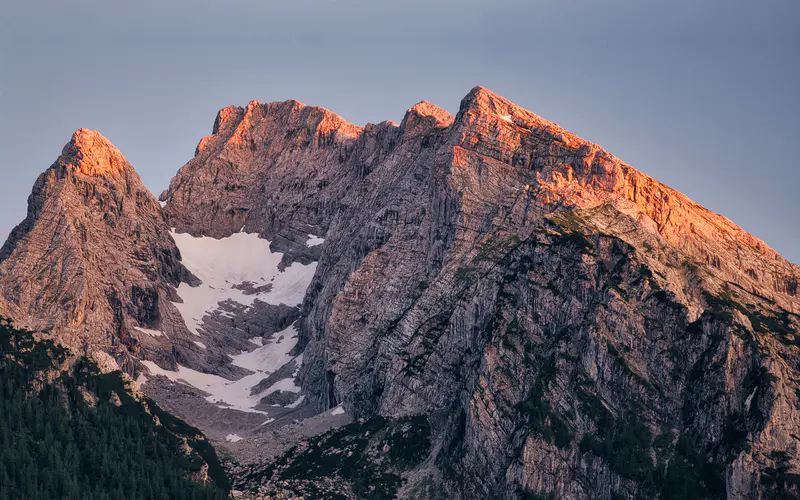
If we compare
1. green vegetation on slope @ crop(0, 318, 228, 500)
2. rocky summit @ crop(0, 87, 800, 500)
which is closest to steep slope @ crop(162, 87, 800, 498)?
rocky summit @ crop(0, 87, 800, 500)

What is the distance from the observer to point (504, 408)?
155250 mm

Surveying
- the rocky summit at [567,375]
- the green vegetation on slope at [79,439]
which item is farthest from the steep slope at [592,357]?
the green vegetation on slope at [79,439]

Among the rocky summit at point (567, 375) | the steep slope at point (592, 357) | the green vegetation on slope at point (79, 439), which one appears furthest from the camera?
the green vegetation on slope at point (79, 439)

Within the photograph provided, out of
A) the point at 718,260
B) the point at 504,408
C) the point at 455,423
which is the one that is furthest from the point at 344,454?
the point at 718,260

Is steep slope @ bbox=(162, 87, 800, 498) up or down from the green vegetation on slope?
up

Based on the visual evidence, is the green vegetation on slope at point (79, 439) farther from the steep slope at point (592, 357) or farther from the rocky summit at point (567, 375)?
the steep slope at point (592, 357)

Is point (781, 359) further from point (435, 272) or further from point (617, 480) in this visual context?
point (435, 272)

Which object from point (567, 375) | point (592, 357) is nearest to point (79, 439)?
point (567, 375)

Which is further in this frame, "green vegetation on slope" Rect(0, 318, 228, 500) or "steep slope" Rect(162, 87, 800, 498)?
"green vegetation on slope" Rect(0, 318, 228, 500)

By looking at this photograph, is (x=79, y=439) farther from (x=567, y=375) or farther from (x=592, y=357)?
(x=592, y=357)

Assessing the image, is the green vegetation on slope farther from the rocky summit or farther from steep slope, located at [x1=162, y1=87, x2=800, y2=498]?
steep slope, located at [x1=162, y1=87, x2=800, y2=498]

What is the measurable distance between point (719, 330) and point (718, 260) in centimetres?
3494

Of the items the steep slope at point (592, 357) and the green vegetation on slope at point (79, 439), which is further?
the green vegetation on slope at point (79, 439)

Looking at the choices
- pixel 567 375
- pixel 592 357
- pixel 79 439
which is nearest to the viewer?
pixel 79 439
